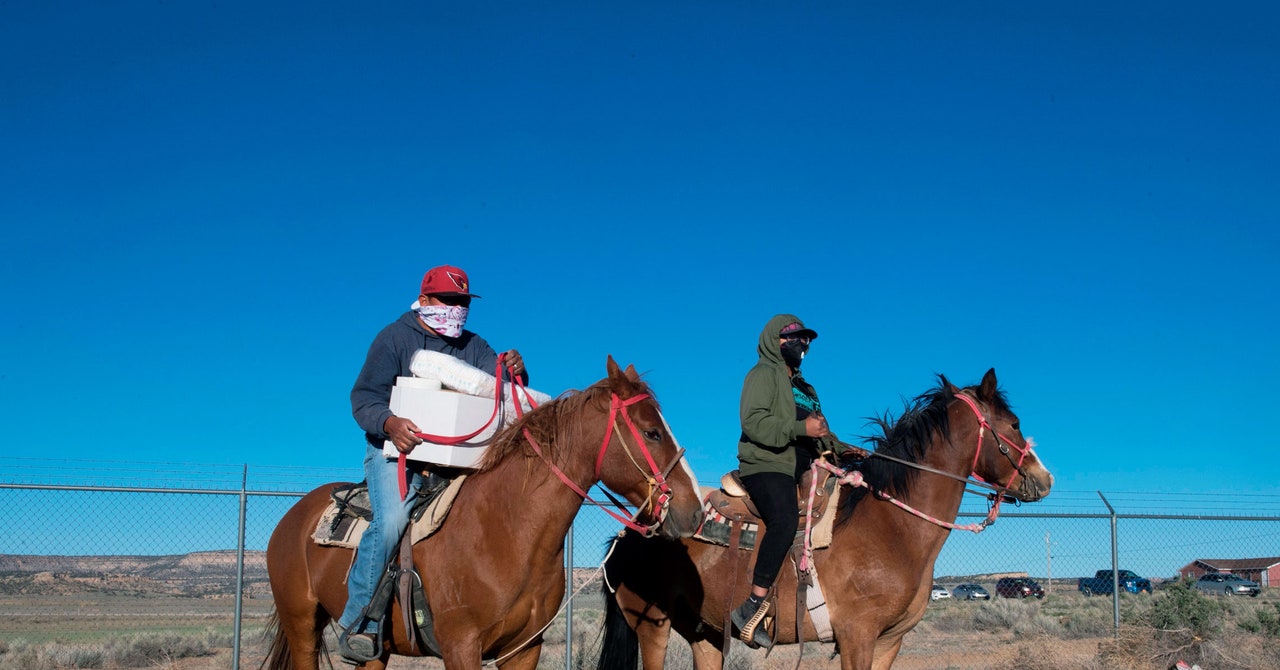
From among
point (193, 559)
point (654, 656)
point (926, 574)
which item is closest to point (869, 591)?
point (926, 574)

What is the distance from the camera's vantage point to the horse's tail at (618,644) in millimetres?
7957

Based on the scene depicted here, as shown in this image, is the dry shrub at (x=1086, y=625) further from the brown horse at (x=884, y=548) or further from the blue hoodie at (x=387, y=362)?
the blue hoodie at (x=387, y=362)

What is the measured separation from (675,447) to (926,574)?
2792 millimetres

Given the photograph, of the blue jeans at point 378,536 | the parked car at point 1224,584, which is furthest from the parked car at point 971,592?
the blue jeans at point 378,536

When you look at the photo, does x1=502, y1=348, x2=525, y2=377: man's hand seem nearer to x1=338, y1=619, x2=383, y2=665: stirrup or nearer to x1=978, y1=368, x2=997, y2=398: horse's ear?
x1=338, y1=619, x2=383, y2=665: stirrup

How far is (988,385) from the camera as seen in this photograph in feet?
23.1

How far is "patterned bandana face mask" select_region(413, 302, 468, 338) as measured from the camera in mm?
5930

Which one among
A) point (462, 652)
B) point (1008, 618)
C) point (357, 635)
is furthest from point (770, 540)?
point (1008, 618)

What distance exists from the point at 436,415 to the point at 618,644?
3.46m

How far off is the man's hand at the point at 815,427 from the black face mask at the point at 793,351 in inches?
25.6

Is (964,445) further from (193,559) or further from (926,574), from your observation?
(193,559)

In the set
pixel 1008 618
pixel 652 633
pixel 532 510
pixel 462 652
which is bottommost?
pixel 1008 618

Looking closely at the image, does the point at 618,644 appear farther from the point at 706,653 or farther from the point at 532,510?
the point at 532,510

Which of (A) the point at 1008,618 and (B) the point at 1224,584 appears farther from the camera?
(B) the point at 1224,584
